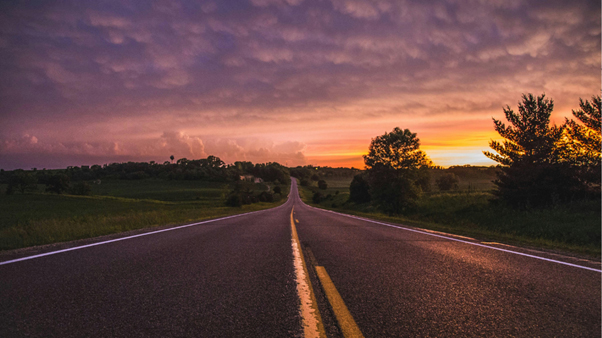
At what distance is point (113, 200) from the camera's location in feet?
172

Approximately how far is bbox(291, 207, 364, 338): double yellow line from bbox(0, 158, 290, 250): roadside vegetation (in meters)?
7.55

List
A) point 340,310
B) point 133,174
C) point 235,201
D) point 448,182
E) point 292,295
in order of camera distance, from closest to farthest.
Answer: point 340,310
point 292,295
point 235,201
point 448,182
point 133,174

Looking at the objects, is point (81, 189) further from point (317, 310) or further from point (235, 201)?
point (317, 310)

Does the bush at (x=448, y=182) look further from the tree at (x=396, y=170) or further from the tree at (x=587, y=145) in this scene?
the tree at (x=587, y=145)

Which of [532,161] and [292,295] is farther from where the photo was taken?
[532,161]

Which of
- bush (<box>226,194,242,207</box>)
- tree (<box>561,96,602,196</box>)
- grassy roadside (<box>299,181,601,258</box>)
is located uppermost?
tree (<box>561,96,602,196</box>)

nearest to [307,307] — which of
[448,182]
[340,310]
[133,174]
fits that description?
[340,310]

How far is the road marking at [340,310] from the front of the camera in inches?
92.1

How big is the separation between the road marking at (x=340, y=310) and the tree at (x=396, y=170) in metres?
35.5

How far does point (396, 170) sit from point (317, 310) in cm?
3763

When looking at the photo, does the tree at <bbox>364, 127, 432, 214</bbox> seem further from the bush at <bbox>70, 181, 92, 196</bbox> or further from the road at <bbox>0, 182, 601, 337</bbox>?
the bush at <bbox>70, 181, 92, 196</bbox>

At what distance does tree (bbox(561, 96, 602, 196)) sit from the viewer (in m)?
19.3

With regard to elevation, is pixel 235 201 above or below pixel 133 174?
below

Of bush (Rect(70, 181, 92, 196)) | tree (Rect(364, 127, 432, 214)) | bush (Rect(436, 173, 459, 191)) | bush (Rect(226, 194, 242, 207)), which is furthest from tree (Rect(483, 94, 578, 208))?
bush (Rect(70, 181, 92, 196))
